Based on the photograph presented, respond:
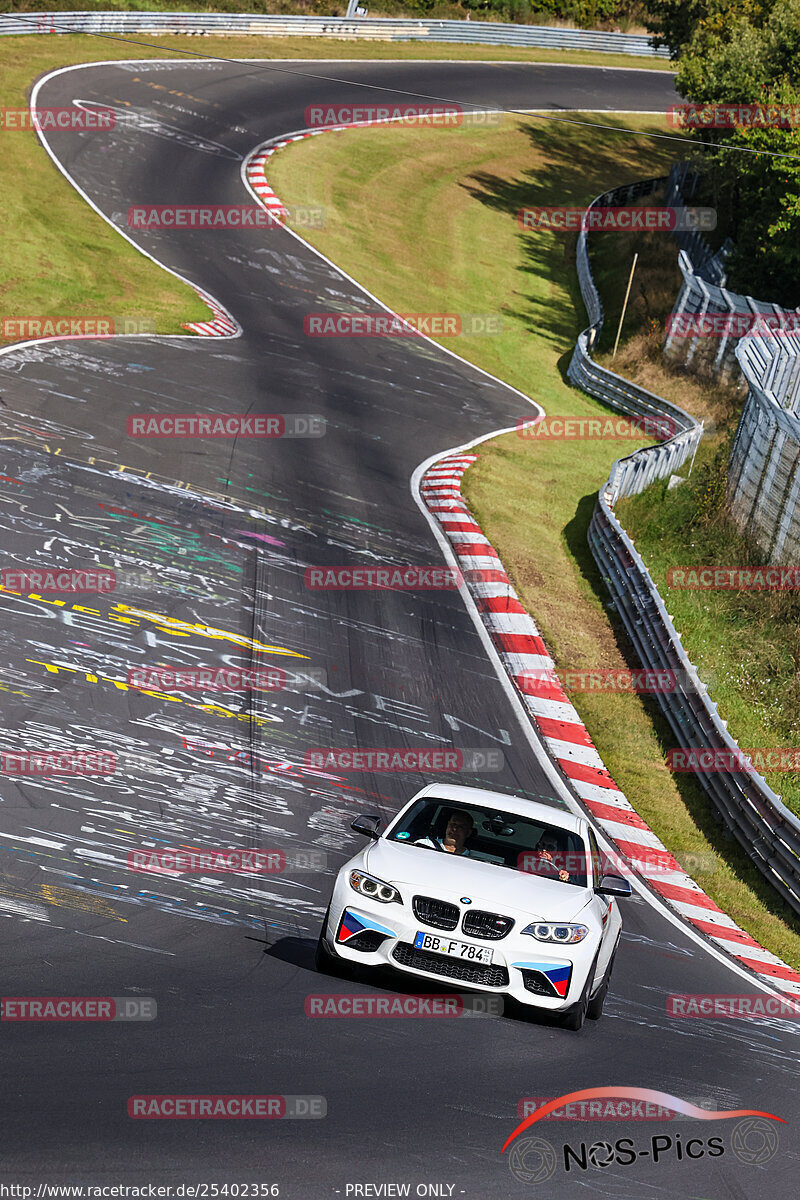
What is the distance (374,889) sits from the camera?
27.9 feet

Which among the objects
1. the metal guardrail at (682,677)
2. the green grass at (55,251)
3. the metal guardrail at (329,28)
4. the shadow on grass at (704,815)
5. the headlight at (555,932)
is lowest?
the shadow on grass at (704,815)

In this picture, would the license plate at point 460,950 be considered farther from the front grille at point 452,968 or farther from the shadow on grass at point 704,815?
the shadow on grass at point 704,815

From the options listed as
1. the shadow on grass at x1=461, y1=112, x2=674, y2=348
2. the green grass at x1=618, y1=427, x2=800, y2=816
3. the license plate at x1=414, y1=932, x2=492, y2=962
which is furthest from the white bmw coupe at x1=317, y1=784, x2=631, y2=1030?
the shadow on grass at x1=461, y1=112, x2=674, y2=348

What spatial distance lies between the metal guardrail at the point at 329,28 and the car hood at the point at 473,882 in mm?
48111

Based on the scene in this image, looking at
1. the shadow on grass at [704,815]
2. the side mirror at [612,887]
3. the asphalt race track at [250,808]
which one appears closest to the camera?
the asphalt race track at [250,808]

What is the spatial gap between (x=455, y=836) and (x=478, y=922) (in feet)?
4.03

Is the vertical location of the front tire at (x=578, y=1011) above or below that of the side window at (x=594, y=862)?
below

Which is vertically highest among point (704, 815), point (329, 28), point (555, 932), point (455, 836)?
point (329, 28)

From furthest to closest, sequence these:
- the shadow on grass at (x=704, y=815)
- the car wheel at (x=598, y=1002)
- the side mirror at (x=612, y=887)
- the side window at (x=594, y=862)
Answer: the shadow on grass at (x=704, y=815)
the side window at (x=594, y=862)
the side mirror at (x=612, y=887)
the car wheel at (x=598, y=1002)

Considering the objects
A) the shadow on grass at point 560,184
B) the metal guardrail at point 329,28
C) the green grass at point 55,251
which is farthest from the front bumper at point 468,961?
the metal guardrail at point 329,28

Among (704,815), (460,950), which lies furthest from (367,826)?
(704,815)

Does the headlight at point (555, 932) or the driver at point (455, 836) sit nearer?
the headlight at point (555, 932)

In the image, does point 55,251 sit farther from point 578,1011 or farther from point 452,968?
point 578,1011

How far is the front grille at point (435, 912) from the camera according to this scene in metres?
8.32
